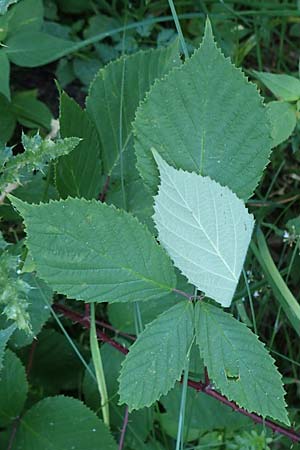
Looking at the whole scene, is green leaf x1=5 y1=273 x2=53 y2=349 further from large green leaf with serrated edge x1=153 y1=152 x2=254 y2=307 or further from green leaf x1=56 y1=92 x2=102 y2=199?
large green leaf with serrated edge x1=153 y1=152 x2=254 y2=307

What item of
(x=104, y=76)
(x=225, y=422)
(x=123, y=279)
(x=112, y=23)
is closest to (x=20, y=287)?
(x=123, y=279)

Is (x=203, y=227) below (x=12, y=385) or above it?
above

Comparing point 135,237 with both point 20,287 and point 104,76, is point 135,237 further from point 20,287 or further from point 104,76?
point 104,76

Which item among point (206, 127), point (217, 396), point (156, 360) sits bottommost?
point (217, 396)

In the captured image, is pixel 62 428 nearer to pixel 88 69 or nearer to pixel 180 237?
pixel 180 237

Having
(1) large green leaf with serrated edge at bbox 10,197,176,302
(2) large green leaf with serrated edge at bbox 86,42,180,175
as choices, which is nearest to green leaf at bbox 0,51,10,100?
(2) large green leaf with serrated edge at bbox 86,42,180,175

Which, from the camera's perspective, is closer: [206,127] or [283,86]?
[206,127]

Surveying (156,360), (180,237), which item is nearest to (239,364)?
(156,360)
